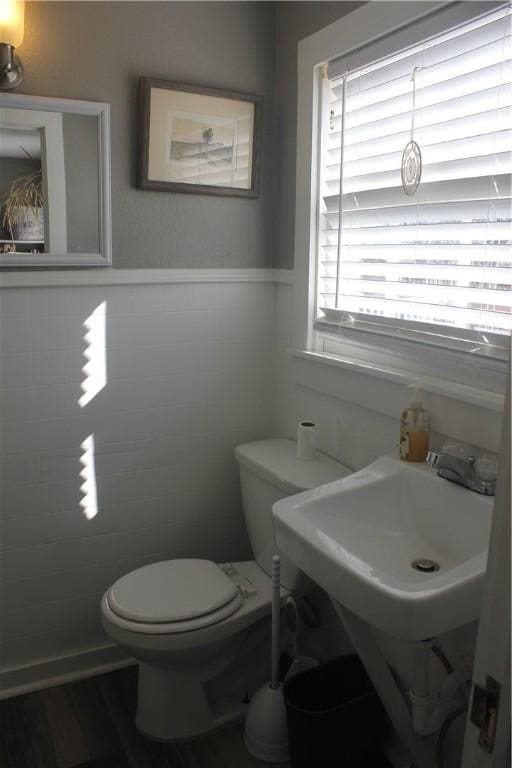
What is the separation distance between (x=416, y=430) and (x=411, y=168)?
0.65m

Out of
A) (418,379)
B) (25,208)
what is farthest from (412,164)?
(25,208)

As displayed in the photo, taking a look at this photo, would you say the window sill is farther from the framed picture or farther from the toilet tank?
the framed picture

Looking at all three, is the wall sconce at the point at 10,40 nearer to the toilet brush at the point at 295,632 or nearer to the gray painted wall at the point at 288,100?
the gray painted wall at the point at 288,100

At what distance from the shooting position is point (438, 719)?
1.40 metres

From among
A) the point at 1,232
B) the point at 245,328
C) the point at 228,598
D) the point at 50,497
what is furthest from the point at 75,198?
the point at 228,598

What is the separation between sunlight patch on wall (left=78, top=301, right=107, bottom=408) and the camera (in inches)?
81.2

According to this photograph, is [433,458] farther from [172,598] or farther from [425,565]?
[172,598]

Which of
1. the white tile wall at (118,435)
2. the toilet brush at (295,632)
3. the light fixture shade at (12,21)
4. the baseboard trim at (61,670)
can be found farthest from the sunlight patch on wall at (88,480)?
the light fixture shade at (12,21)

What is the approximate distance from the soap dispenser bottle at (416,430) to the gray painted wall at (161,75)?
35.2 inches

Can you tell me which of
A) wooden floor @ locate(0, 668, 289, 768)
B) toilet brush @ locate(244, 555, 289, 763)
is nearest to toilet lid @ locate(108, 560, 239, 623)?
toilet brush @ locate(244, 555, 289, 763)

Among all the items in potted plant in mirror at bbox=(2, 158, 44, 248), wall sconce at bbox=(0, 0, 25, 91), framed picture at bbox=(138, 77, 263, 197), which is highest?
wall sconce at bbox=(0, 0, 25, 91)

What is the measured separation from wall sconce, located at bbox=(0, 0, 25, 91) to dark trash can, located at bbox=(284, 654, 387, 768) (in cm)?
174

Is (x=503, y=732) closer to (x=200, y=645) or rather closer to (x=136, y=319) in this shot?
(x=200, y=645)

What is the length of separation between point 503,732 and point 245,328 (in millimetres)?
1765
